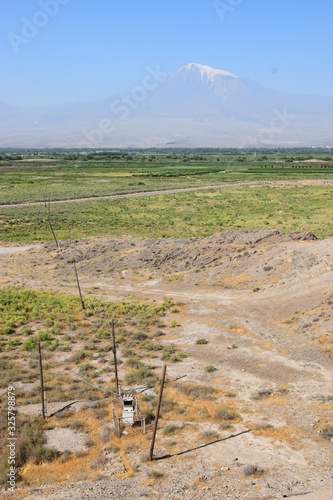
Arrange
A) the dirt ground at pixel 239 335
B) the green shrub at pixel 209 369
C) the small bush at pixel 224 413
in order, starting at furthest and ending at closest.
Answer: the green shrub at pixel 209 369, the small bush at pixel 224 413, the dirt ground at pixel 239 335

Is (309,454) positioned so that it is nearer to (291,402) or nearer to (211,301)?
(291,402)

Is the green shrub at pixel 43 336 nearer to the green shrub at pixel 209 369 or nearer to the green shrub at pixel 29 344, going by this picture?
the green shrub at pixel 29 344

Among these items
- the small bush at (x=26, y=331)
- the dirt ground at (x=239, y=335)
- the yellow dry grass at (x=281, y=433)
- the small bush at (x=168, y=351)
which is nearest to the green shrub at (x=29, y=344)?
the small bush at (x=26, y=331)

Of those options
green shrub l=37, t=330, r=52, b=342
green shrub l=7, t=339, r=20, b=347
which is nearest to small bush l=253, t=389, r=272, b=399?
green shrub l=37, t=330, r=52, b=342

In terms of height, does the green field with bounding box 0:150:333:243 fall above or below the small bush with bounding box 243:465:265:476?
above

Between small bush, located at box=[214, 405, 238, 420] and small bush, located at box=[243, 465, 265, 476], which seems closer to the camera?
small bush, located at box=[243, 465, 265, 476]

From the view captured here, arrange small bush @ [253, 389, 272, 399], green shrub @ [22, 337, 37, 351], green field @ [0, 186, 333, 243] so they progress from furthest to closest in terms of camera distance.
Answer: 1. green field @ [0, 186, 333, 243]
2. green shrub @ [22, 337, 37, 351]
3. small bush @ [253, 389, 272, 399]

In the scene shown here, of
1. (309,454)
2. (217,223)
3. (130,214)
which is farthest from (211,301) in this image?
(130,214)

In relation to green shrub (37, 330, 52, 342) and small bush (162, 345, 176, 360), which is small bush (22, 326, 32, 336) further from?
small bush (162, 345, 176, 360)

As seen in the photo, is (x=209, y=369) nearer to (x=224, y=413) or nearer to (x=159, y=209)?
(x=224, y=413)
